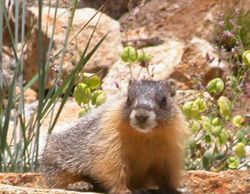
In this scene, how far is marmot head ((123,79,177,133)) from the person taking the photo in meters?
3.83

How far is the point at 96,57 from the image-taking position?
9445 millimetres

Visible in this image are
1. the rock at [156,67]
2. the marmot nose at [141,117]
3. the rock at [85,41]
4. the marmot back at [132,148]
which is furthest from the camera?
the rock at [85,41]

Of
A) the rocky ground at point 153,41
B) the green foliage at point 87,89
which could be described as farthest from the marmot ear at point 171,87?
the rocky ground at point 153,41

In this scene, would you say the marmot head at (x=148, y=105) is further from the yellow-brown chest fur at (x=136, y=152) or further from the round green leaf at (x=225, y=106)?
the round green leaf at (x=225, y=106)

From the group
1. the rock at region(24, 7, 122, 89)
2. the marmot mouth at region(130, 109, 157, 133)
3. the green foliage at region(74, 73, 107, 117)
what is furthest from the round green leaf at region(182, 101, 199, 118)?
the rock at region(24, 7, 122, 89)

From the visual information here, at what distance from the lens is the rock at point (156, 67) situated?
27.2 feet

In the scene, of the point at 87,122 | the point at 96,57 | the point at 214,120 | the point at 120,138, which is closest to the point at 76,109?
the point at 96,57

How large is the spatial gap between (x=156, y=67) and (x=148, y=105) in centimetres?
469

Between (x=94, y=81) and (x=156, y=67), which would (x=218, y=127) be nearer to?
(x=94, y=81)

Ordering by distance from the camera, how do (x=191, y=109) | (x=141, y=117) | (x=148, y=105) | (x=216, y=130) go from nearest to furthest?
(x=141, y=117) < (x=148, y=105) < (x=191, y=109) < (x=216, y=130)

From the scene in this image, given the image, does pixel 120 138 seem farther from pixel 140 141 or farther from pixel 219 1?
pixel 219 1

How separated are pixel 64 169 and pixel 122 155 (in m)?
0.50

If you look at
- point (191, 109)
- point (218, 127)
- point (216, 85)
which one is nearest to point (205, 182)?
point (191, 109)

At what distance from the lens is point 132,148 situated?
159 inches
